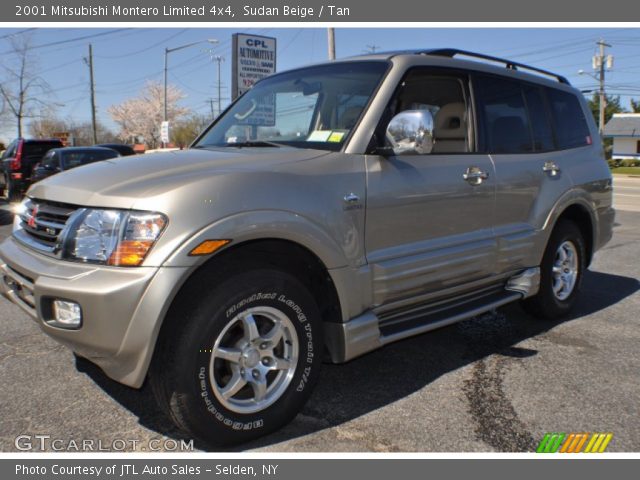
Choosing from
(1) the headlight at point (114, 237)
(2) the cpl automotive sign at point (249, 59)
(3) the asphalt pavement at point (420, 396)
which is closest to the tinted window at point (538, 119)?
(3) the asphalt pavement at point (420, 396)

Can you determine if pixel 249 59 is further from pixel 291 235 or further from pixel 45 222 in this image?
pixel 291 235

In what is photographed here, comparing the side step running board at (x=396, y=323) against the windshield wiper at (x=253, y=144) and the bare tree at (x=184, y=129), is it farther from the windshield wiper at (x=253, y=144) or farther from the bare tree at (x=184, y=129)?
the bare tree at (x=184, y=129)

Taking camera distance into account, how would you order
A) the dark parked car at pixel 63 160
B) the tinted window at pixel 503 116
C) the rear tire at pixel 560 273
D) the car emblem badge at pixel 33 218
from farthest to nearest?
1. the dark parked car at pixel 63 160
2. the rear tire at pixel 560 273
3. the tinted window at pixel 503 116
4. the car emblem badge at pixel 33 218

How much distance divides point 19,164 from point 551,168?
14.6m

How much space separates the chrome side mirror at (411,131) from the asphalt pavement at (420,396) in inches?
58.9

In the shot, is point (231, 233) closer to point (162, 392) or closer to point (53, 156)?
point (162, 392)

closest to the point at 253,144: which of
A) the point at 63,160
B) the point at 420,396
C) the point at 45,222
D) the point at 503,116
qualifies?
the point at 45,222

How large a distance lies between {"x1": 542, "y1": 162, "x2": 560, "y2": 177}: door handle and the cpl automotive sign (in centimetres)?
702

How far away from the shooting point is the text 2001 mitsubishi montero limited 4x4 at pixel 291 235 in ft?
8.40

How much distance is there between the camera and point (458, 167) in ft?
12.5

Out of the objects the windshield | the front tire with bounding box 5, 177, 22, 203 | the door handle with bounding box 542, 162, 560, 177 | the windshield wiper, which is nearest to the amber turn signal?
the windshield

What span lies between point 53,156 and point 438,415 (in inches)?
514

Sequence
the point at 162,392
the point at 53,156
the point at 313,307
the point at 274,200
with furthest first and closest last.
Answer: the point at 53,156
the point at 313,307
the point at 274,200
the point at 162,392

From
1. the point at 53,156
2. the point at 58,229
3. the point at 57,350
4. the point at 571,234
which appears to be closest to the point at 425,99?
the point at 571,234
